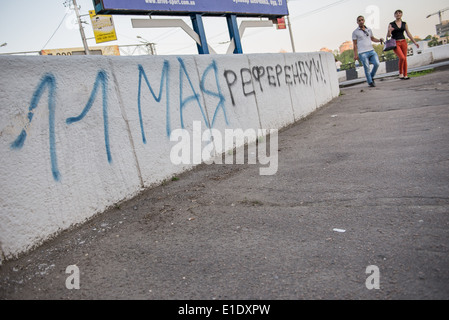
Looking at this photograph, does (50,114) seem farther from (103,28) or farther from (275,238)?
(103,28)

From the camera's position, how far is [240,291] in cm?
173

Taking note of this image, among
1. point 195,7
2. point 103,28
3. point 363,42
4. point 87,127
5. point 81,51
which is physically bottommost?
point 87,127

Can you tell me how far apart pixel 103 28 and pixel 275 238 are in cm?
2494

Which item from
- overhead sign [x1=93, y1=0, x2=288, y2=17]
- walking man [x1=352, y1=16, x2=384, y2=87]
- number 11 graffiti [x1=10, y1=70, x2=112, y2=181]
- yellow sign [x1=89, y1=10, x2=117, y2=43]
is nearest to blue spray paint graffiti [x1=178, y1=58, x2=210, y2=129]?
number 11 graffiti [x1=10, y1=70, x2=112, y2=181]

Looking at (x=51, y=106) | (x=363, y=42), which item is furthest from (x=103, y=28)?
(x=51, y=106)

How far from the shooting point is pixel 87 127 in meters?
2.92

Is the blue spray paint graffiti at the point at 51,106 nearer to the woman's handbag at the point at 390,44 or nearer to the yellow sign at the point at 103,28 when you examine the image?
the woman's handbag at the point at 390,44

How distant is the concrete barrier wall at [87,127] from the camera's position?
2.37 meters

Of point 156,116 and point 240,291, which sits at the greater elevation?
point 156,116

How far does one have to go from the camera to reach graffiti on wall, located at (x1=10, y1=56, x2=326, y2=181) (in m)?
2.63
